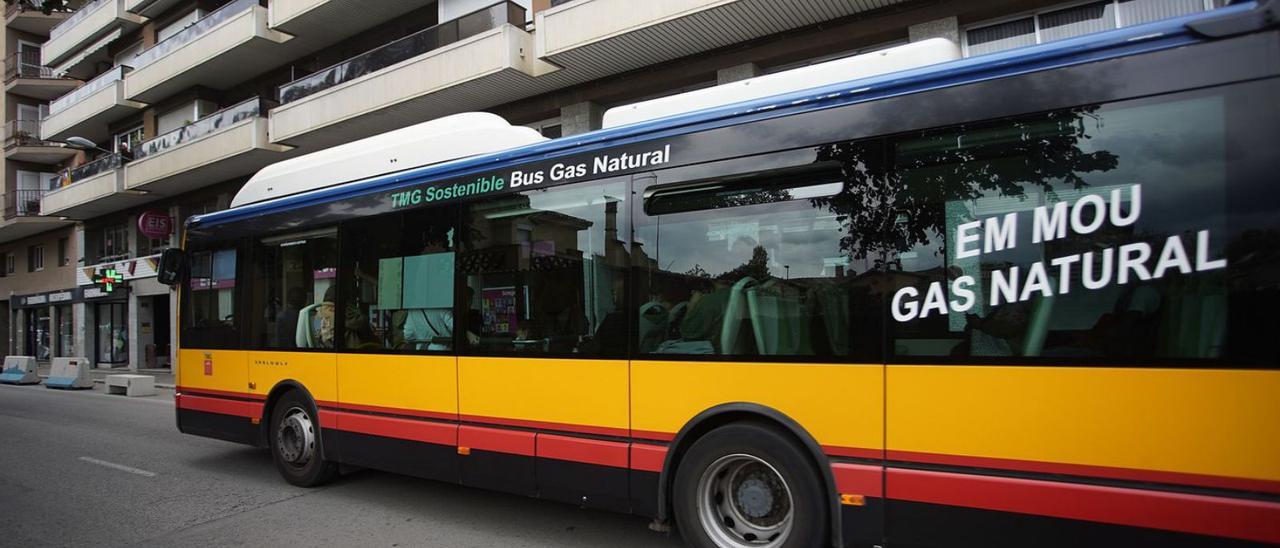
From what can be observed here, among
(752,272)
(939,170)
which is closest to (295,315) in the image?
(752,272)

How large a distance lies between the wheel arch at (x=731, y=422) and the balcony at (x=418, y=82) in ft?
35.1

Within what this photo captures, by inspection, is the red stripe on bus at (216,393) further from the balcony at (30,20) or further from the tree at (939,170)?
the balcony at (30,20)

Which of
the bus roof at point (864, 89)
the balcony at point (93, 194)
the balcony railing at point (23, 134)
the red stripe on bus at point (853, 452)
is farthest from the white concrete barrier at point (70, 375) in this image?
the red stripe on bus at point (853, 452)

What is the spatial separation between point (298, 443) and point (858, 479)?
5.34 meters

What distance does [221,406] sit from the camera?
283 inches

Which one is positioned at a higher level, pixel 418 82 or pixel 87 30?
pixel 87 30

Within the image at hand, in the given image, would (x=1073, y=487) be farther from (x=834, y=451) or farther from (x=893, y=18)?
(x=893, y=18)

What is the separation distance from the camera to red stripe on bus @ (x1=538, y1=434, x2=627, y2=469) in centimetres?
437

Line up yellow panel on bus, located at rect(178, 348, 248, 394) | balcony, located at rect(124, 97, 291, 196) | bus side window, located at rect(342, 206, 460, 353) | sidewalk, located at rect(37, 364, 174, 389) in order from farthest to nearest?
sidewalk, located at rect(37, 364, 174, 389), balcony, located at rect(124, 97, 291, 196), yellow panel on bus, located at rect(178, 348, 248, 394), bus side window, located at rect(342, 206, 460, 353)

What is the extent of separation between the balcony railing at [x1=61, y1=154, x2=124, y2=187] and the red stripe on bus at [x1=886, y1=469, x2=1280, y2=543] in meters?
28.6

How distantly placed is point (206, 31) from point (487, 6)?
11.3m

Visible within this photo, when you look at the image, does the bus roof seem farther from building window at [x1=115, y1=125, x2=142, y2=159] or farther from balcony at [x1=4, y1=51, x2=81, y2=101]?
balcony at [x1=4, y1=51, x2=81, y2=101]

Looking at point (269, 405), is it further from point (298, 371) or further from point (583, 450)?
point (583, 450)

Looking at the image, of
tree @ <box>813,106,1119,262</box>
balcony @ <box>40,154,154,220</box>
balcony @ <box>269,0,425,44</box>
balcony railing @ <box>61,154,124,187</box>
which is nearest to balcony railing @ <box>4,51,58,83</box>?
balcony @ <box>40,154,154,220</box>
